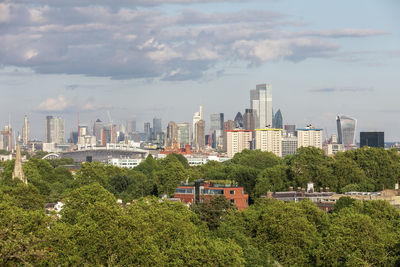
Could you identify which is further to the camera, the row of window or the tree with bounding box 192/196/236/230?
the row of window

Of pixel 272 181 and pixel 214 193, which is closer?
pixel 214 193

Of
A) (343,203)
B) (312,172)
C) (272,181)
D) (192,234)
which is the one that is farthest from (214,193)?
(312,172)

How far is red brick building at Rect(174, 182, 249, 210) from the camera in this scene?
115062 millimetres

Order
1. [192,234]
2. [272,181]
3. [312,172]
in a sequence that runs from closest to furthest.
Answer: [192,234] → [272,181] → [312,172]

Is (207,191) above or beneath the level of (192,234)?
above

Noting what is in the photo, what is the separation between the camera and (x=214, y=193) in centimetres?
11500

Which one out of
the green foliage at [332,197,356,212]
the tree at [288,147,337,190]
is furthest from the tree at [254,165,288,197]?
the green foliage at [332,197,356,212]

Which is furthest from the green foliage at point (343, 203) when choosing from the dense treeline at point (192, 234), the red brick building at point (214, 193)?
the red brick building at point (214, 193)

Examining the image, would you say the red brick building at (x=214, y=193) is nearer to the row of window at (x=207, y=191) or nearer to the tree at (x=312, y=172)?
the row of window at (x=207, y=191)

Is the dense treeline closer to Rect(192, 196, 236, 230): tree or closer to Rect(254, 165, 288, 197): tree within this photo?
Rect(192, 196, 236, 230): tree

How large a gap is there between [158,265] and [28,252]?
20283mm

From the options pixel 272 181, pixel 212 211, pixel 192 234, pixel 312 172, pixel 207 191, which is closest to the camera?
pixel 192 234

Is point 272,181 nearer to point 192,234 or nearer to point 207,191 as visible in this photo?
point 207,191

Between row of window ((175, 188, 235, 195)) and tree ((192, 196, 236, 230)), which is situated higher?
row of window ((175, 188, 235, 195))
